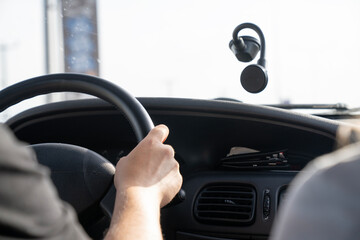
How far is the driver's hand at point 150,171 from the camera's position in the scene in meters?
1.08

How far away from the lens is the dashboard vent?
1866mm

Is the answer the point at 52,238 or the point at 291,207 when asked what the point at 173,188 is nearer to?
the point at 52,238

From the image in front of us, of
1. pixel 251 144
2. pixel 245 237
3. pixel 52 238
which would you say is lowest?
pixel 245 237

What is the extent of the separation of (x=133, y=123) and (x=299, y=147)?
0.90 m

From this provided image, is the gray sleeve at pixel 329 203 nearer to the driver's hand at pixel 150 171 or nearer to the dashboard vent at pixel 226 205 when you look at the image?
the driver's hand at pixel 150 171

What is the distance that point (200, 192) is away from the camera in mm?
1993

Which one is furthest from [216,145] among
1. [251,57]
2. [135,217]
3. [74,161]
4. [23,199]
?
[23,199]

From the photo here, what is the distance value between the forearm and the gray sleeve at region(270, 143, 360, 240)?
0.46m

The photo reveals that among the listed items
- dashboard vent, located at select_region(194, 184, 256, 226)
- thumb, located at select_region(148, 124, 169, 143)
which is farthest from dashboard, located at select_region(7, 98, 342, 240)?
thumb, located at select_region(148, 124, 169, 143)

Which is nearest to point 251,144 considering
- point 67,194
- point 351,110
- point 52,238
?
point 351,110

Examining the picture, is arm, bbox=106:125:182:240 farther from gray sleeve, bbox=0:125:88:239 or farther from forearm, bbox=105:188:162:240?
gray sleeve, bbox=0:125:88:239

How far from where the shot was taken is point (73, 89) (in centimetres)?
135

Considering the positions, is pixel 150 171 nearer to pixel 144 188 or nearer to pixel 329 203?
pixel 144 188

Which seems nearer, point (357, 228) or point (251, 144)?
point (357, 228)
